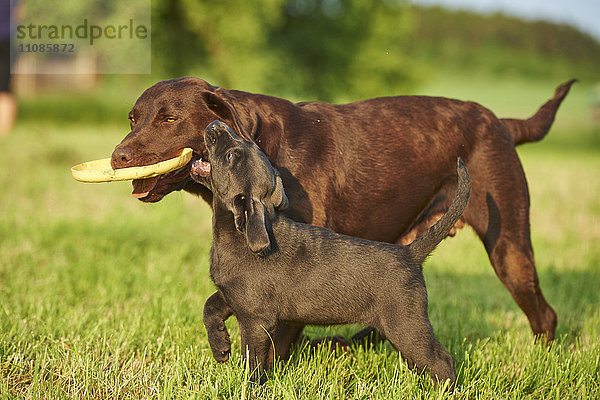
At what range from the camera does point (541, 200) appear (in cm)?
1146

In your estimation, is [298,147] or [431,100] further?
[431,100]

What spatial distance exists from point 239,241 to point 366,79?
75.3ft

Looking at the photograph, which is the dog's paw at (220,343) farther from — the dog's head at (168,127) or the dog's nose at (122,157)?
the dog's nose at (122,157)

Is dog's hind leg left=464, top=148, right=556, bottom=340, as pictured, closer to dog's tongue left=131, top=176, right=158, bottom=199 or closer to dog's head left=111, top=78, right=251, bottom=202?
dog's head left=111, top=78, right=251, bottom=202

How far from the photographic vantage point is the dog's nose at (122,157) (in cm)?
336

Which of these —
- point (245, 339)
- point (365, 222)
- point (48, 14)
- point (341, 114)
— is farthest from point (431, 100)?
point (48, 14)

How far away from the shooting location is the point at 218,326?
346 centimetres

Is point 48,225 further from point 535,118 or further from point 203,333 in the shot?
point 535,118

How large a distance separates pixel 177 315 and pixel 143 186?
48.2 inches

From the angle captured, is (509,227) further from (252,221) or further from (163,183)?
(163,183)

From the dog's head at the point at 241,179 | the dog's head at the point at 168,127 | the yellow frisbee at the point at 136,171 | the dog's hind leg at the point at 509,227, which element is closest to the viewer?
the dog's head at the point at 241,179

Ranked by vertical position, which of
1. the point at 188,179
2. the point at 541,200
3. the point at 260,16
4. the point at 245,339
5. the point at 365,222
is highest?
the point at 260,16

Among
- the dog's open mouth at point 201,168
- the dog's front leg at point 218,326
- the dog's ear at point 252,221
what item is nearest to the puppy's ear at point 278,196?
the dog's ear at point 252,221

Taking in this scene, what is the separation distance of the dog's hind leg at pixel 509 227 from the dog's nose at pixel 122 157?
2.18 metres
